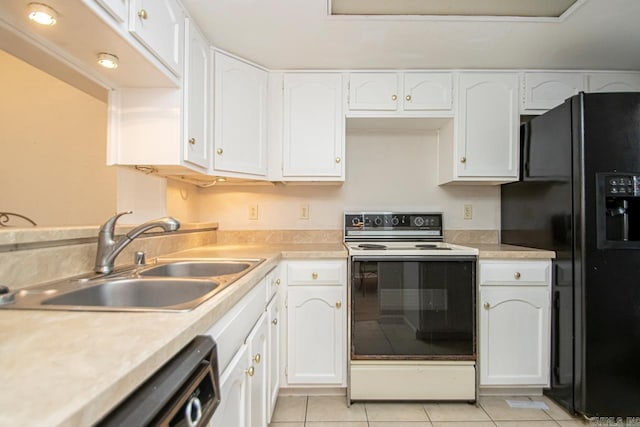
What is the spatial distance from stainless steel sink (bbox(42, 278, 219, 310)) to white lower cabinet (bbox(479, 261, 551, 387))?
153 centimetres

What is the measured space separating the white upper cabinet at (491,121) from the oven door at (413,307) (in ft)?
2.29

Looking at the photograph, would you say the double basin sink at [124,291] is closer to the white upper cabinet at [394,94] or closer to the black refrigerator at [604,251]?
the white upper cabinet at [394,94]

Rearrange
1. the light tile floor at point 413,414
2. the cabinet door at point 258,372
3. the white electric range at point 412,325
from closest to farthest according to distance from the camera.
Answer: the cabinet door at point 258,372, the light tile floor at point 413,414, the white electric range at point 412,325

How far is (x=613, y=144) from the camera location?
149cm

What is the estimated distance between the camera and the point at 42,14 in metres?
0.84

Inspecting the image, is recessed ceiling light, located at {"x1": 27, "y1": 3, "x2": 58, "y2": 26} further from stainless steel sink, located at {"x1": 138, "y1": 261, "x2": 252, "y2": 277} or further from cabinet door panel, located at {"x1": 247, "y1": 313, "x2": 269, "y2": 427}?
cabinet door panel, located at {"x1": 247, "y1": 313, "x2": 269, "y2": 427}

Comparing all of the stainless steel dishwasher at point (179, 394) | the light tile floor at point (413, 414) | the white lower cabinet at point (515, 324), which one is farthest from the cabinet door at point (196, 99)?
the white lower cabinet at point (515, 324)

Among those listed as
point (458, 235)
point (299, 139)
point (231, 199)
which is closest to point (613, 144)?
point (458, 235)

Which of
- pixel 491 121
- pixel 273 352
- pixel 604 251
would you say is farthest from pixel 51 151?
pixel 604 251

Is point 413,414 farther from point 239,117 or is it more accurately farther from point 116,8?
point 116,8

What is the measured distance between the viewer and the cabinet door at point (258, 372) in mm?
1100

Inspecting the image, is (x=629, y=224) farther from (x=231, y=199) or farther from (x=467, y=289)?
(x=231, y=199)

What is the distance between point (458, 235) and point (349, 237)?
32.9 inches

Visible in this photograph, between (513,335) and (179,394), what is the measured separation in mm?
1853
